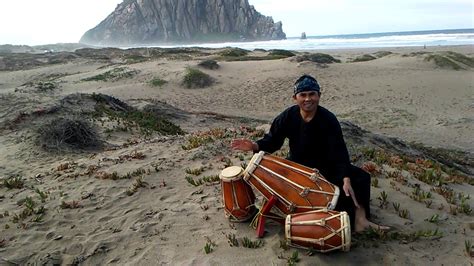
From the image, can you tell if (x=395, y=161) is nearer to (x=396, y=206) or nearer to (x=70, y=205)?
(x=396, y=206)

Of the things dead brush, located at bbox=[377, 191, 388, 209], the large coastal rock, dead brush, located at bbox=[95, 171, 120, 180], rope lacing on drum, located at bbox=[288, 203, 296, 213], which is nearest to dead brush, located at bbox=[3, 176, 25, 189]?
dead brush, located at bbox=[95, 171, 120, 180]

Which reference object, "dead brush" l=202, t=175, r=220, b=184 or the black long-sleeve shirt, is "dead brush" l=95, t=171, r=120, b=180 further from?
the black long-sleeve shirt

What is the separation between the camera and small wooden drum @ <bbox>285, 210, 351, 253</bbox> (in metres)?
4.26

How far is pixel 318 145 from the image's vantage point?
5070 mm

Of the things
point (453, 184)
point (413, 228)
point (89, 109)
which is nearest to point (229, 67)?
point (89, 109)

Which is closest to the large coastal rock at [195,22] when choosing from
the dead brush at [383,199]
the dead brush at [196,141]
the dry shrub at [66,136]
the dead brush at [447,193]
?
the dry shrub at [66,136]

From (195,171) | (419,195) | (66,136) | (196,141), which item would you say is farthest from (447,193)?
(66,136)

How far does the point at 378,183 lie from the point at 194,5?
145 m

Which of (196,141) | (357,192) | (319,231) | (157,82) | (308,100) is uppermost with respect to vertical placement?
(308,100)

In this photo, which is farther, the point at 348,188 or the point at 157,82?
the point at 157,82

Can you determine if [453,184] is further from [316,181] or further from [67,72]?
[67,72]

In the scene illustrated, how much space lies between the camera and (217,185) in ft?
22.1

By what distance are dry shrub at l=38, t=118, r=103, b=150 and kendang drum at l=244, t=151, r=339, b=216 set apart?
692 centimetres

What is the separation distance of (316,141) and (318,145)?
67 mm
